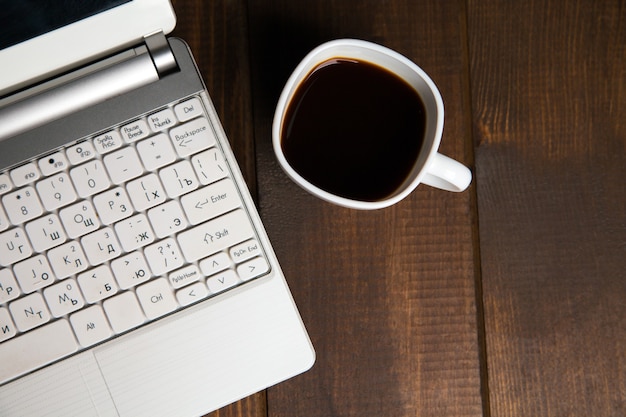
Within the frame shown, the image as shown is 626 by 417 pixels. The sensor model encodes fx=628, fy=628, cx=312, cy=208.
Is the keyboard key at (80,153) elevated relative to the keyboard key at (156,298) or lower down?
elevated

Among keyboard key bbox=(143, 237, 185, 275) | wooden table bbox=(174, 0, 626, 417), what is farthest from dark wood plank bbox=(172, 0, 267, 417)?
keyboard key bbox=(143, 237, 185, 275)

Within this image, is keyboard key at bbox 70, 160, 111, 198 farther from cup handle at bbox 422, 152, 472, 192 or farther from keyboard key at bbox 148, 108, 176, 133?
cup handle at bbox 422, 152, 472, 192

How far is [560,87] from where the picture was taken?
530mm

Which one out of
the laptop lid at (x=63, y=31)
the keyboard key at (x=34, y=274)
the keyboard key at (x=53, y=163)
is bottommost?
the keyboard key at (x=34, y=274)

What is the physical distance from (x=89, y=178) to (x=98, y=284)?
0.07 metres

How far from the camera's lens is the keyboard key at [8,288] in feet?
1.42

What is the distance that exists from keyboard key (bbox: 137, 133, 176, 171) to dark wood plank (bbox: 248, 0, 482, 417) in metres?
0.10

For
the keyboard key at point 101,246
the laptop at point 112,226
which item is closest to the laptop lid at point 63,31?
the laptop at point 112,226

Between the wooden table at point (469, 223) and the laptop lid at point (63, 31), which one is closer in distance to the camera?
the laptop lid at point (63, 31)

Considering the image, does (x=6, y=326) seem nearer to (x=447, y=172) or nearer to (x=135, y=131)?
(x=135, y=131)

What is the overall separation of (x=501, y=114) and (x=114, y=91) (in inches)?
12.3

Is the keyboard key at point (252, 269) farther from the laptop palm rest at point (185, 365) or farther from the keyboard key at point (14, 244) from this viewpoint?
the keyboard key at point (14, 244)

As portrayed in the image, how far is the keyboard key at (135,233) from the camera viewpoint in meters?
0.44

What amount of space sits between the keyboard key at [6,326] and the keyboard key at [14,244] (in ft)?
0.12
